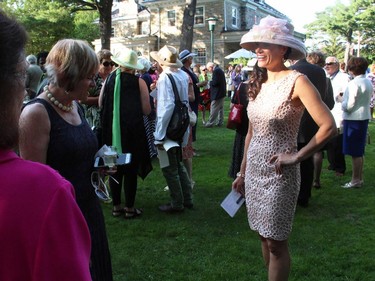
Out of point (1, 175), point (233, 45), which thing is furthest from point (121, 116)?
point (233, 45)

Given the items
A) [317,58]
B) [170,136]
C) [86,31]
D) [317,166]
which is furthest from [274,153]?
[86,31]

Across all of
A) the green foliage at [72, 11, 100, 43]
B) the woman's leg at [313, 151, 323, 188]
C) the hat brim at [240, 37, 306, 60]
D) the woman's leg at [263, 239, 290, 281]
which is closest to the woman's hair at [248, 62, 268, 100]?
the hat brim at [240, 37, 306, 60]

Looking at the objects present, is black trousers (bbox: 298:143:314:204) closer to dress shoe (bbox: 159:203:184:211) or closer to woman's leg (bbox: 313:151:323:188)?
woman's leg (bbox: 313:151:323:188)

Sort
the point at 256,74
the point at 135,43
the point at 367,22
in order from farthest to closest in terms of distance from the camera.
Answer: the point at 367,22
the point at 135,43
the point at 256,74

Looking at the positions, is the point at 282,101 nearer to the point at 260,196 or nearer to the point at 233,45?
the point at 260,196

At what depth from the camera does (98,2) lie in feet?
80.3

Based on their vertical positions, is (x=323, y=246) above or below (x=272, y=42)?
below

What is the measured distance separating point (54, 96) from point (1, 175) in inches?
54.2

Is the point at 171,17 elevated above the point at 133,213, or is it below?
above

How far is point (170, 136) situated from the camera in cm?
471

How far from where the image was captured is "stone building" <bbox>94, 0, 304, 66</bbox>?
3294 cm

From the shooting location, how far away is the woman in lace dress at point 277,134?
8.13ft

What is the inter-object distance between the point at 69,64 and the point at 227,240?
2.72 meters

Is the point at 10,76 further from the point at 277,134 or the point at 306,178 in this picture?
the point at 306,178
